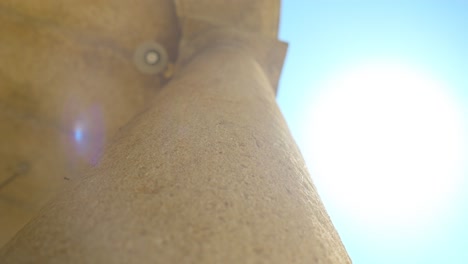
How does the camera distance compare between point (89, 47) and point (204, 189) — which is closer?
point (204, 189)

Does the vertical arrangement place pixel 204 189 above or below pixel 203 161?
below

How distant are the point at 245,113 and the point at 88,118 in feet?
15.7

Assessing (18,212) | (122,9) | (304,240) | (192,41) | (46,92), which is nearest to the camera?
(304,240)

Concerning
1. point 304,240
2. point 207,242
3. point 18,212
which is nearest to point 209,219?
point 207,242

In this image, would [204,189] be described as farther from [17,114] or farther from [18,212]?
[18,212]

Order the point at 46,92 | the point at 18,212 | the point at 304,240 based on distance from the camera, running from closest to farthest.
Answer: the point at 304,240 → the point at 46,92 → the point at 18,212

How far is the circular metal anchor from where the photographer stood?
5.25m

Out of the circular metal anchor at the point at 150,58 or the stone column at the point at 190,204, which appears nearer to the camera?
the stone column at the point at 190,204

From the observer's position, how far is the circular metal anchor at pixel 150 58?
5.25 m

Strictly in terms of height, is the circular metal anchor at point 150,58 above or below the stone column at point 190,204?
above

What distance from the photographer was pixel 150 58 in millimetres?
5332

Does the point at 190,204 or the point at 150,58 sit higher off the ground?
the point at 150,58

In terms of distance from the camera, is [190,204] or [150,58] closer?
[190,204]

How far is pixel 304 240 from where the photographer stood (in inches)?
43.1
